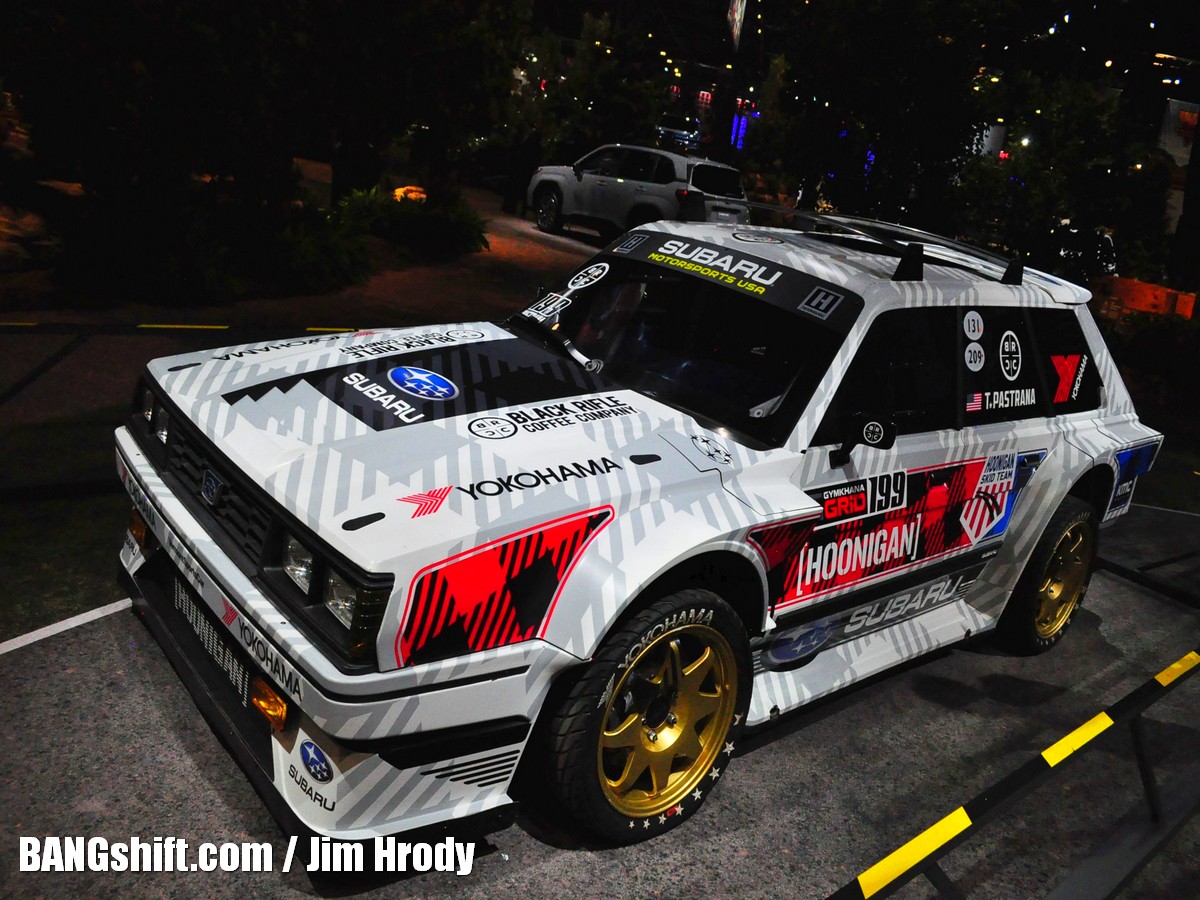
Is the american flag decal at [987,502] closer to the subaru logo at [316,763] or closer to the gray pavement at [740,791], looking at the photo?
the gray pavement at [740,791]

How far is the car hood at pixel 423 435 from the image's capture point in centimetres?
289

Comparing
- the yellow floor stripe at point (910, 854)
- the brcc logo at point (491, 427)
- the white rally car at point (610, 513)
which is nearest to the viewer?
the yellow floor stripe at point (910, 854)

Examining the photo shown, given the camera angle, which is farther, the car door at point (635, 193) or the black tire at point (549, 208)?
the black tire at point (549, 208)

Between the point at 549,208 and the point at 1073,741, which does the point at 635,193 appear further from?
the point at 1073,741

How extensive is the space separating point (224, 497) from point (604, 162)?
1576 centimetres

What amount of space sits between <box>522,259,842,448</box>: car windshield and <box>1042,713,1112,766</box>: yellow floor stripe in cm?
128

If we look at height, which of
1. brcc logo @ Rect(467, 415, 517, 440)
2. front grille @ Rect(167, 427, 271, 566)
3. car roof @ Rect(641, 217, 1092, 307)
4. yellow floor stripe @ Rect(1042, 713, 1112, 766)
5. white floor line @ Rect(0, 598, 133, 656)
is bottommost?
white floor line @ Rect(0, 598, 133, 656)

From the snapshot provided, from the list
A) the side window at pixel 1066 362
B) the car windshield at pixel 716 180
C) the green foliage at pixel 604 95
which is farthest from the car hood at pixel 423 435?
the green foliage at pixel 604 95

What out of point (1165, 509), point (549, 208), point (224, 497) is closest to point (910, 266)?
point (224, 497)

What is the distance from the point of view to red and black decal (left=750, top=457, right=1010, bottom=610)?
3574mm

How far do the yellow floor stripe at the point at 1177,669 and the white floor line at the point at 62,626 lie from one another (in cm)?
382

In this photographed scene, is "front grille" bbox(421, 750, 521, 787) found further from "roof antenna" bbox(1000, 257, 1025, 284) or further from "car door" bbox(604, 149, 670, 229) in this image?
"car door" bbox(604, 149, 670, 229)

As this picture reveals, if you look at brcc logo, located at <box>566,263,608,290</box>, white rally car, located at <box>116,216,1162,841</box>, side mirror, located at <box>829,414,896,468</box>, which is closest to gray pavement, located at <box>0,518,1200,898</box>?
white rally car, located at <box>116,216,1162,841</box>

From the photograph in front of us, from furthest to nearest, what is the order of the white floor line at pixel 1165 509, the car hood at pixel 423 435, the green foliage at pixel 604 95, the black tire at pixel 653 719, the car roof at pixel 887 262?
the green foliage at pixel 604 95
the white floor line at pixel 1165 509
the car roof at pixel 887 262
the black tire at pixel 653 719
the car hood at pixel 423 435
